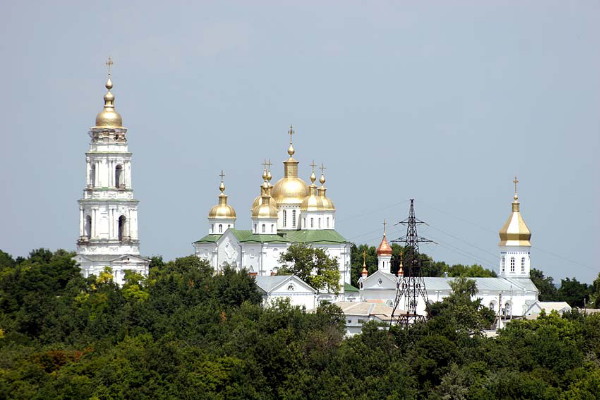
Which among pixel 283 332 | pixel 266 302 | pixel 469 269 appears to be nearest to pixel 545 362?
pixel 283 332

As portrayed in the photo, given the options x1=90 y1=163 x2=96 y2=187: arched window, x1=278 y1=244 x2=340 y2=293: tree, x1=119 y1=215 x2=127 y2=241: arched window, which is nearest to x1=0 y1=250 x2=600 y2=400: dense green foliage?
x1=278 y1=244 x2=340 y2=293: tree

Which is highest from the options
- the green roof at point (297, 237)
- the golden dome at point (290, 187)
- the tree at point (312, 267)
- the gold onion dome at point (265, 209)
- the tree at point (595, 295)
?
the golden dome at point (290, 187)

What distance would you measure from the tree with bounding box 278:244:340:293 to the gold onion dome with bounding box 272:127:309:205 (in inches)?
237

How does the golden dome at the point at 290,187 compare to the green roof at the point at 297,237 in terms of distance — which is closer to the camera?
the green roof at the point at 297,237

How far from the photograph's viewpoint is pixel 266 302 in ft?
340

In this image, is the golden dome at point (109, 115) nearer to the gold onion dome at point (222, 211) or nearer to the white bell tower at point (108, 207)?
the white bell tower at point (108, 207)

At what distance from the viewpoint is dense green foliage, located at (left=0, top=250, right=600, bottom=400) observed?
77625 mm

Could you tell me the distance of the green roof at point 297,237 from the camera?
112713 millimetres

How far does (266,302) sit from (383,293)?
9.46m

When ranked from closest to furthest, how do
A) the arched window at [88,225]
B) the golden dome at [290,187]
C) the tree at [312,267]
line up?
the tree at [312,267] < the arched window at [88,225] < the golden dome at [290,187]

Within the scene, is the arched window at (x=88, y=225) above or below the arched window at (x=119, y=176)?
below

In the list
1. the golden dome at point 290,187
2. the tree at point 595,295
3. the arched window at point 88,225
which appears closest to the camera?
the tree at point 595,295

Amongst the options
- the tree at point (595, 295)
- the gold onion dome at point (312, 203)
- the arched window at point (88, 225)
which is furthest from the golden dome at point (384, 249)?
the arched window at point (88, 225)

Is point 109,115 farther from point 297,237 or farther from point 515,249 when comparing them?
point 515,249
